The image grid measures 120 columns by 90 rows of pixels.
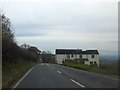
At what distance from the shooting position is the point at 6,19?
4003 centimetres

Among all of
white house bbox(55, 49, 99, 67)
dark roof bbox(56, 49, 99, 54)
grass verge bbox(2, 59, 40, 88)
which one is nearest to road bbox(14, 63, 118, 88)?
grass verge bbox(2, 59, 40, 88)

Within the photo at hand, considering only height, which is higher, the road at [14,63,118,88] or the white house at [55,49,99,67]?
the road at [14,63,118,88]

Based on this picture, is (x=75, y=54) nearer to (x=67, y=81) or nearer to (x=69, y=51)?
(x=69, y=51)

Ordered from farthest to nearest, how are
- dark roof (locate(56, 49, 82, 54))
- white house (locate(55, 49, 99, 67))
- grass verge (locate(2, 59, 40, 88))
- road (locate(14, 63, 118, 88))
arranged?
1. dark roof (locate(56, 49, 82, 54))
2. white house (locate(55, 49, 99, 67))
3. grass verge (locate(2, 59, 40, 88))
4. road (locate(14, 63, 118, 88))

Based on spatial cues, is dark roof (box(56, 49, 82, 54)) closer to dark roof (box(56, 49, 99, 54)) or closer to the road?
dark roof (box(56, 49, 99, 54))

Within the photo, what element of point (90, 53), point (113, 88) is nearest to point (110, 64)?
point (113, 88)

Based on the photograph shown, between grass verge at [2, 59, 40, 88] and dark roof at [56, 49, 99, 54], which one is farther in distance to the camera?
dark roof at [56, 49, 99, 54]

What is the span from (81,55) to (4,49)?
12345 cm

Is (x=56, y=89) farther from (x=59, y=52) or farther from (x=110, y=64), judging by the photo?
(x=59, y=52)

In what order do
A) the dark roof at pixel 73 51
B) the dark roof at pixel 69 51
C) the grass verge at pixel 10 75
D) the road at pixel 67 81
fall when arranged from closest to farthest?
1. the road at pixel 67 81
2. the grass verge at pixel 10 75
3. the dark roof at pixel 73 51
4. the dark roof at pixel 69 51

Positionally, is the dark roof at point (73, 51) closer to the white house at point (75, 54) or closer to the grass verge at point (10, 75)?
the white house at point (75, 54)

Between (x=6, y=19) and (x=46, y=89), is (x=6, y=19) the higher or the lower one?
the higher one

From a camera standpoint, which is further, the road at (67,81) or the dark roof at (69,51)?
the dark roof at (69,51)

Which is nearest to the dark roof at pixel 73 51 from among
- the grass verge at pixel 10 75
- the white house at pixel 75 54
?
the white house at pixel 75 54
